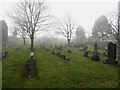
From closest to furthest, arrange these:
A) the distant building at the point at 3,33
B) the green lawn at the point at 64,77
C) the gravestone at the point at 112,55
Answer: the green lawn at the point at 64,77
the gravestone at the point at 112,55
the distant building at the point at 3,33

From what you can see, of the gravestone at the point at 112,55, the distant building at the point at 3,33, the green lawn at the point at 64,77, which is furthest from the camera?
the distant building at the point at 3,33

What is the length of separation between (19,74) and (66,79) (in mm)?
4444

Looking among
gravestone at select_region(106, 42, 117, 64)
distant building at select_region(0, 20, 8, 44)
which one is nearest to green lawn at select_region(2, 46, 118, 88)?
gravestone at select_region(106, 42, 117, 64)

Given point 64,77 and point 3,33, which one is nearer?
point 64,77

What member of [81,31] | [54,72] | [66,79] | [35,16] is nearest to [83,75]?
[66,79]

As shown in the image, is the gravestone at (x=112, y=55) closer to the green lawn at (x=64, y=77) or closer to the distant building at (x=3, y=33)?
the green lawn at (x=64, y=77)

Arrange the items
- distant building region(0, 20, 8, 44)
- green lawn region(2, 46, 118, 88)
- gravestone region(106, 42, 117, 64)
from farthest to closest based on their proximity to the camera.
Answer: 1. distant building region(0, 20, 8, 44)
2. gravestone region(106, 42, 117, 64)
3. green lawn region(2, 46, 118, 88)

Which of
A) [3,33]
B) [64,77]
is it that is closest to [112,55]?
[64,77]

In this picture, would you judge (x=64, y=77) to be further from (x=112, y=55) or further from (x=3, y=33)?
(x=3, y=33)

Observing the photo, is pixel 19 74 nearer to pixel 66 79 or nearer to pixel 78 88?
pixel 66 79

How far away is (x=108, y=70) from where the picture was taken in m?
16.4

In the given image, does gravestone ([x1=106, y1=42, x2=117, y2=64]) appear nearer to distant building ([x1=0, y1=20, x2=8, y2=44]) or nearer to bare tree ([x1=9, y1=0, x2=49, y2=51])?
Answer: bare tree ([x1=9, y1=0, x2=49, y2=51])

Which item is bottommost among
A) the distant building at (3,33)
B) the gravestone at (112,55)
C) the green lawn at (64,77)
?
the green lawn at (64,77)

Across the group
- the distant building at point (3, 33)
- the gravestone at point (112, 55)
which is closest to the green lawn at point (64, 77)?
the gravestone at point (112, 55)
